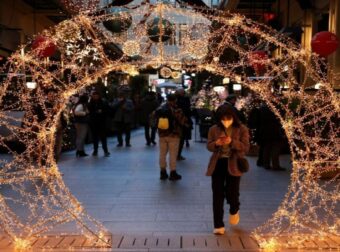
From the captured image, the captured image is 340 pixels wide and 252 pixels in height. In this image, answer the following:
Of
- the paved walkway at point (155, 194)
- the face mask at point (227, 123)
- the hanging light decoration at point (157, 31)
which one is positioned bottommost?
the paved walkway at point (155, 194)

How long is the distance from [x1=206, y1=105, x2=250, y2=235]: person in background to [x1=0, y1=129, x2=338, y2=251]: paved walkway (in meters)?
0.40

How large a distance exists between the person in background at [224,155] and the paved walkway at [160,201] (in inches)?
15.7

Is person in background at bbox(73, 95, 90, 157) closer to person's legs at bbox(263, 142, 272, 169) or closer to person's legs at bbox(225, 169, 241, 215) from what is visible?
person's legs at bbox(263, 142, 272, 169)

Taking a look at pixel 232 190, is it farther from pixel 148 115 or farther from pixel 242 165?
pixel 148 115

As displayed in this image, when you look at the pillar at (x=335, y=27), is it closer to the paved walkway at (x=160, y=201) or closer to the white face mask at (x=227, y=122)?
the paved walkway at (x=160, y=201)

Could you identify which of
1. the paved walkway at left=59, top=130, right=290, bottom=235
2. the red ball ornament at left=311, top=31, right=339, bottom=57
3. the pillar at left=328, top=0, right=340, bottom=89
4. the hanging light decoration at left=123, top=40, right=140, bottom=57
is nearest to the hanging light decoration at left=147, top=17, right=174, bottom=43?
the hanging light decoration at left=123, top=40, right=140, bottom=57

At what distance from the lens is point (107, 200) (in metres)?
8.09

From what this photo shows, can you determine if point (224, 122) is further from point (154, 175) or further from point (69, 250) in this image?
point (154, 175)

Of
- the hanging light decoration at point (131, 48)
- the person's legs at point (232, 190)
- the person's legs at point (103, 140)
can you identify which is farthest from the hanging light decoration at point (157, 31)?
the person's legs at point (103, 140)

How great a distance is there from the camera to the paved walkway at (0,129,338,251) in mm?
5871

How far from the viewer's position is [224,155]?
6.12 meters

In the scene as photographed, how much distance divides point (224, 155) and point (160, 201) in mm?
2210

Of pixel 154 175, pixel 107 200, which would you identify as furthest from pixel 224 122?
pixel 154 175

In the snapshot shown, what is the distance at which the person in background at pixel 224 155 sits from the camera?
19.9 ft
